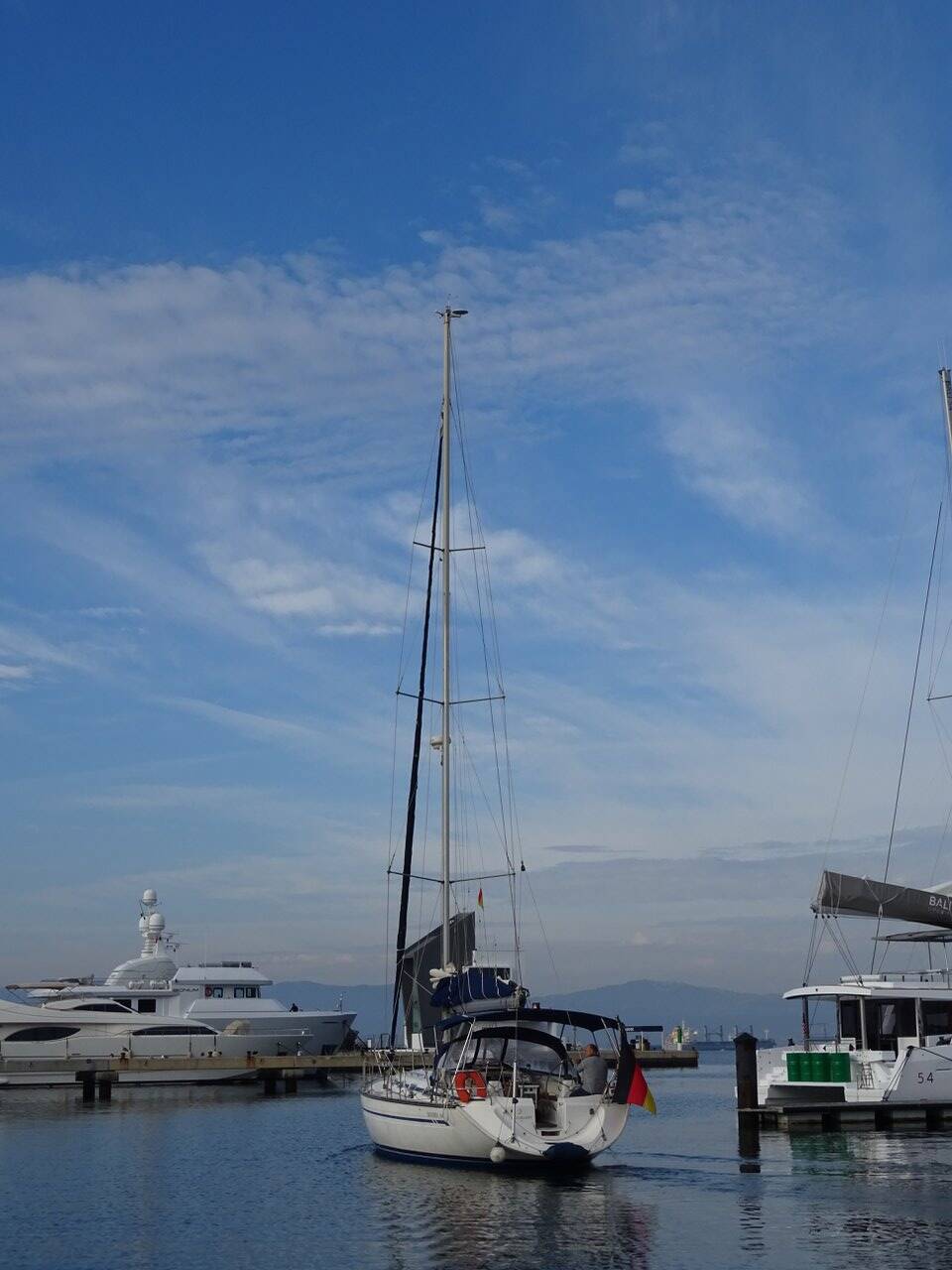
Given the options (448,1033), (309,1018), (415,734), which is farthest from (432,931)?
(309,1018)

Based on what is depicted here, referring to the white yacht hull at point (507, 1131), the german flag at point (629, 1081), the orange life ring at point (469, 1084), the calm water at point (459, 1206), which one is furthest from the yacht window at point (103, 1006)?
the german flag at point (629, 1081)

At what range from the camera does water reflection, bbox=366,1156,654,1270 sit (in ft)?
71.0

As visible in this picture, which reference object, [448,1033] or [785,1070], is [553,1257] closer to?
[448,1033]

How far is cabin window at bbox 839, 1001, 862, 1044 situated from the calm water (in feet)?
9.95

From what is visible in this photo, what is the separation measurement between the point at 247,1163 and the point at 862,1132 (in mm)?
15763

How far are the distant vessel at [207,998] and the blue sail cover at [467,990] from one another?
32.1 metres

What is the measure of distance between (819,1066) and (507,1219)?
15.3 meters

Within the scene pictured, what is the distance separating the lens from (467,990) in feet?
119

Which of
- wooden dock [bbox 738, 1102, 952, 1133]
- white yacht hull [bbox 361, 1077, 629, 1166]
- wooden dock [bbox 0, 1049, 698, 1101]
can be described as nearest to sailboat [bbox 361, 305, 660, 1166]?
white yacht hull [bbox 361, 1077, 629, 1166]

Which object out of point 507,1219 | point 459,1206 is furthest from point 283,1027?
point 507,1219

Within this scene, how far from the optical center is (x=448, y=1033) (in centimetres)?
3300

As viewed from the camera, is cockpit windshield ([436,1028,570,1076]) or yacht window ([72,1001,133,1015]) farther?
yacht window ([72,1001,133,1015])

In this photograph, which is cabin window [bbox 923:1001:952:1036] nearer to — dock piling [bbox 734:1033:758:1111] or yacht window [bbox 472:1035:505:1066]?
dock piling [bbox 734:1033:758:1111]

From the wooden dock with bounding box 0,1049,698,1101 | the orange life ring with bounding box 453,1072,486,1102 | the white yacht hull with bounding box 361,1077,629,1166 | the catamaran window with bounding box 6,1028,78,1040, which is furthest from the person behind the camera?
the catamaran window with bounding box 6,1028,78,1040
